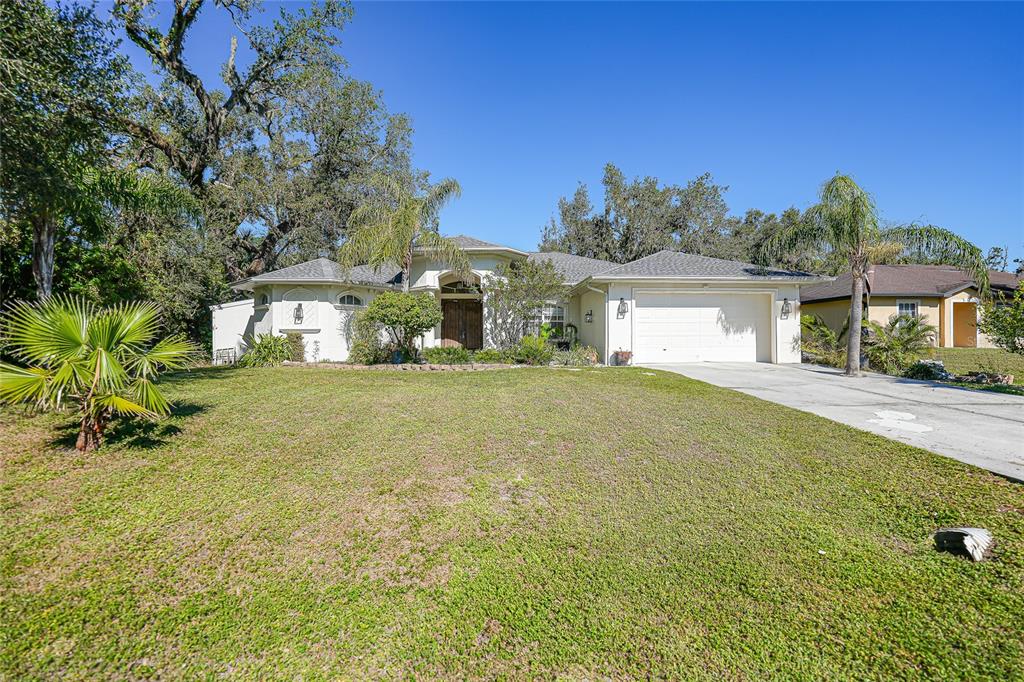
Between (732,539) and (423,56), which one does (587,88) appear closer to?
(423,56)

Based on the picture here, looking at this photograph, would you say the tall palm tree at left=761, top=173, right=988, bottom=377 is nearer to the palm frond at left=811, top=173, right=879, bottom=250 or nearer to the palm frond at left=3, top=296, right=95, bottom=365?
the palm frond at left=811, top=173, right=879, bottom=250

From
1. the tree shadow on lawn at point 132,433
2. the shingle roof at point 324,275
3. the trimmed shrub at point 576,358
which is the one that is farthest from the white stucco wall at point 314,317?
the tree shadow on lawn at point 132,433

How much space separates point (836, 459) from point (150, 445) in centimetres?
824

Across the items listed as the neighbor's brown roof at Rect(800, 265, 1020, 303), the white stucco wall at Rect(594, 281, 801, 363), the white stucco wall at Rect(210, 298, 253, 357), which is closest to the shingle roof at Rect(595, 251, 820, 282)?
the white stucco wall at Rect(594, 281, 801, 363)

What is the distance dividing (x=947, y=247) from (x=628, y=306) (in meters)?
8.47

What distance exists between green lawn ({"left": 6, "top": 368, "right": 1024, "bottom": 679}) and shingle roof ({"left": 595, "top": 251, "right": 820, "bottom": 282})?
9.05m

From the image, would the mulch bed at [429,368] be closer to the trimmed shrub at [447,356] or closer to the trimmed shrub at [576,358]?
the trimmed shrub at [447,356]

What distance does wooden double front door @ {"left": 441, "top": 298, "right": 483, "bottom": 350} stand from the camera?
706 inches

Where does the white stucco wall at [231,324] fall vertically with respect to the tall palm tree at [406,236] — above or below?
below

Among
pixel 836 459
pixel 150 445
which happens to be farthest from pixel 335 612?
pixel 836 459

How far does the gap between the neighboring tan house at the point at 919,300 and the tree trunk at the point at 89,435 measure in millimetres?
23575

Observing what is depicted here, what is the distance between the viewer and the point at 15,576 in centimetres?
280

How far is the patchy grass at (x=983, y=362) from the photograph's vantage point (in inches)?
500

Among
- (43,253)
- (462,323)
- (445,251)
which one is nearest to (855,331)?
(445,251)
